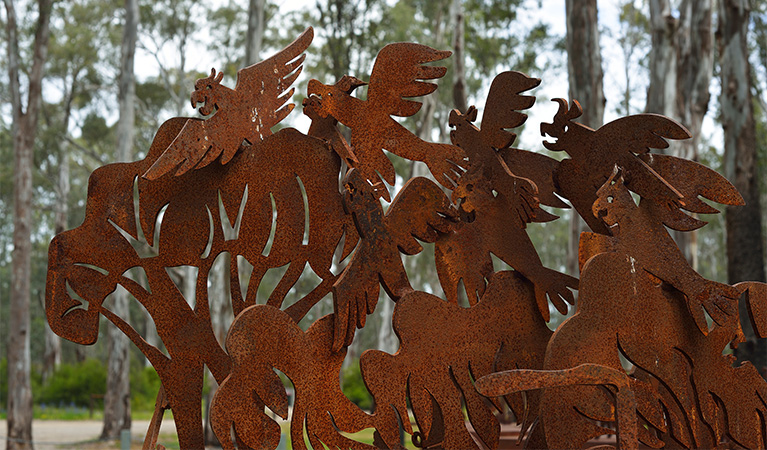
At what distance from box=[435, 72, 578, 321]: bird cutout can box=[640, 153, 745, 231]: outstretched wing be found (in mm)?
455

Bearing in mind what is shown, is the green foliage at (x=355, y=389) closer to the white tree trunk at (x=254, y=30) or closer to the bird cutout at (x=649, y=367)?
the white tree trunk at (x=254, y=30)

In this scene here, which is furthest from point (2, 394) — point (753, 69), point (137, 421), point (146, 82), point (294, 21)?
point (753, 69)

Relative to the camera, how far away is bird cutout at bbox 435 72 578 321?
2.85m

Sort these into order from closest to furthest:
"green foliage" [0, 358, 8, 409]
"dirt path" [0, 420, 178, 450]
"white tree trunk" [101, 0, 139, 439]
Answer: "white tree trunk" [101, 0, 139, 439] → "dirt path" [0, 420, 178, 450] → "green foliage" [0, 358, 8, 409]

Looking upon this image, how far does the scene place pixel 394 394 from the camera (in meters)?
2.50

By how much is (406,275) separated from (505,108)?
2.88ft

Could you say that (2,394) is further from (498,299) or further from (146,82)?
(498,299)

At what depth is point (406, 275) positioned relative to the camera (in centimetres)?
263

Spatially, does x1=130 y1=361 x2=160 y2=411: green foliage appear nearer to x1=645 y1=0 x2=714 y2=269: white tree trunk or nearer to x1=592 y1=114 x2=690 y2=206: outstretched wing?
x1=645 y1=0 x2=714 y2=269: white tree trunk

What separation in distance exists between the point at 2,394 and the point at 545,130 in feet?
65.3

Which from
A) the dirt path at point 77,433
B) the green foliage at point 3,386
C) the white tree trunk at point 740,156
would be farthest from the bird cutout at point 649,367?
the green foliage at point 3,386

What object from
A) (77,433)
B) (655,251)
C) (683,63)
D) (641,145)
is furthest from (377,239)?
(77,433)

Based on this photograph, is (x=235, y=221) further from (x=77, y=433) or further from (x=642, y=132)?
(x=77, y=433)

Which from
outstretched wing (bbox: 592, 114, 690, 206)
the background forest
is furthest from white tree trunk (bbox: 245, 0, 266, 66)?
outstretched wing (bbox: 592, 114, 690, 206)
